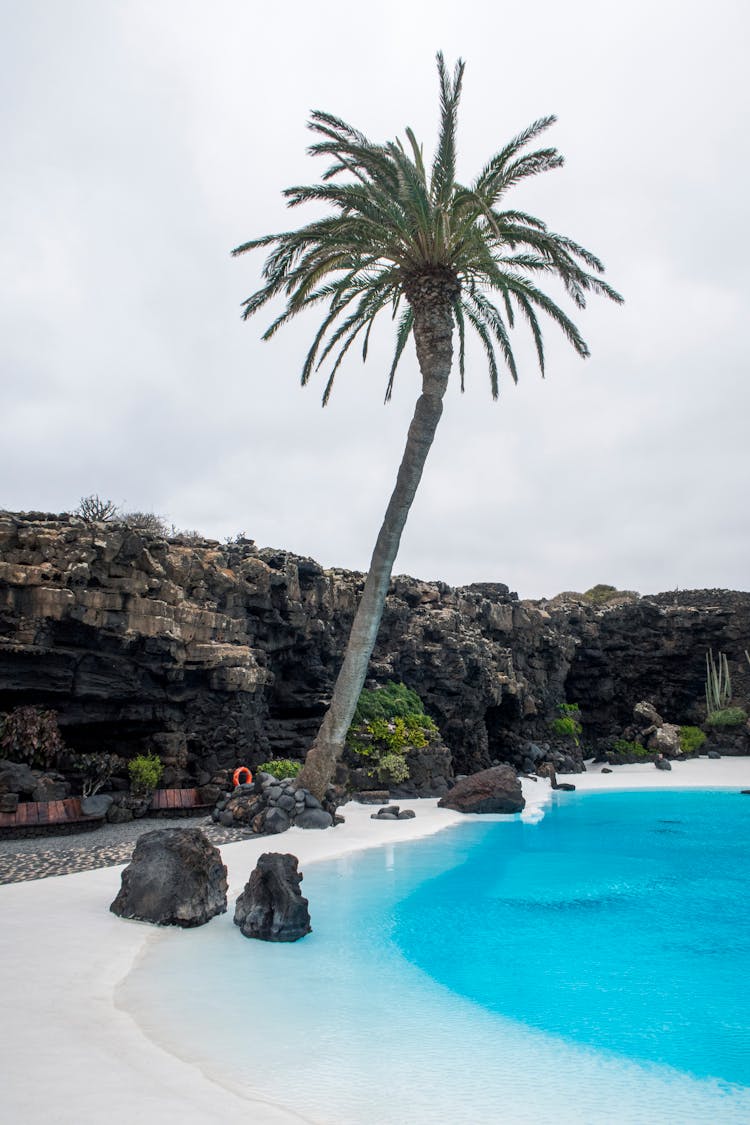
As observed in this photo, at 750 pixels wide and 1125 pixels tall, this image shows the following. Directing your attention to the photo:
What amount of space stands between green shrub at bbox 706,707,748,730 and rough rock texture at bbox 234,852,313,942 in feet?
100

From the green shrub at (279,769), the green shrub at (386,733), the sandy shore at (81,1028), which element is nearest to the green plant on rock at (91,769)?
the green shrub at (279,769)

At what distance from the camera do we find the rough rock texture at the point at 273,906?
7879 millimetres

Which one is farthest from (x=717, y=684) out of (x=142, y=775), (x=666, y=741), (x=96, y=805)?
(x=96, y=805)

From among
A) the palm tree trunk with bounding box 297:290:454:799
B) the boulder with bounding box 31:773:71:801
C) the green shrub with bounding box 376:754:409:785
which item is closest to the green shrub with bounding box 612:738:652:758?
the green shrub with bounding box 376:754:409:785

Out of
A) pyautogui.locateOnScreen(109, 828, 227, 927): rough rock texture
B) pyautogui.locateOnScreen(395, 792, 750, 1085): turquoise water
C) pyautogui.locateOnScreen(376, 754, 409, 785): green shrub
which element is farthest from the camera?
pyautogui.locateOnScreen(376, 754, 409, 785): green shrub

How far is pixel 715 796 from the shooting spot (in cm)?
2370

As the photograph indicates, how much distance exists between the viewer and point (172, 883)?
27.0 ft

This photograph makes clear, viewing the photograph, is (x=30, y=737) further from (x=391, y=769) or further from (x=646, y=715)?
(x=646, y=715)

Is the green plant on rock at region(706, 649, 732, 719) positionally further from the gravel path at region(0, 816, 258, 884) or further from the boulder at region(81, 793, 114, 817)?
the boulder at region(81, 793, 114, 817)

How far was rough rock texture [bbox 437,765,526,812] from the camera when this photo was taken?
19094 mm

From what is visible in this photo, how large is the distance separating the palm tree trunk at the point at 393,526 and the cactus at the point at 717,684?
25.6 m

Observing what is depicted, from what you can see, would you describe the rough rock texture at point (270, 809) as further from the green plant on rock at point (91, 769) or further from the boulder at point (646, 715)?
the boulder at point (646, 715)

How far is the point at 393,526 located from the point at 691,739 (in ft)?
82.2

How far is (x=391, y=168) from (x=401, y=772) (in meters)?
14.9
